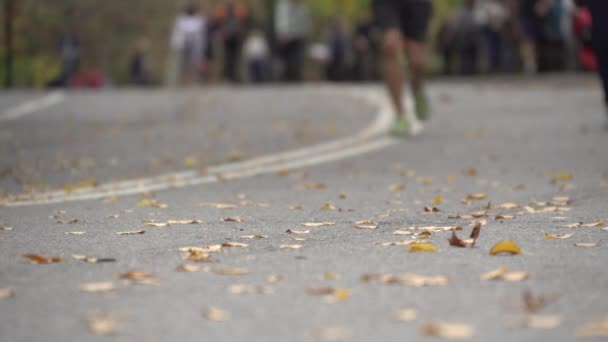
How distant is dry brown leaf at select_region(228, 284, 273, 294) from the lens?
4.74 meters

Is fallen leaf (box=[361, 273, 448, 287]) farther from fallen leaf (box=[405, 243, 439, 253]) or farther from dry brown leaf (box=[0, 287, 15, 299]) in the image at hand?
dry brown leaf (box=[0, 287, 15, 299])

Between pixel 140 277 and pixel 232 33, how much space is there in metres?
25.2

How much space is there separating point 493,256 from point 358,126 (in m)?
9.48

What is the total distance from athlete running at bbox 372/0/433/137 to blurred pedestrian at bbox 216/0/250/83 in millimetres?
16568

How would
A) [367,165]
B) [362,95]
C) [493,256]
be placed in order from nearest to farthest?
[493,256] < [367,165] < [362,95]

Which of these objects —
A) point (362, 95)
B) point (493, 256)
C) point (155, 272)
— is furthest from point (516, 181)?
point (362, 95)

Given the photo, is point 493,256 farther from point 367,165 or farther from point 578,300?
point 367,165

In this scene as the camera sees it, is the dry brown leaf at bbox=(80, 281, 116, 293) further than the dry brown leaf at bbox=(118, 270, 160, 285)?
No

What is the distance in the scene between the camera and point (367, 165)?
10586 mm

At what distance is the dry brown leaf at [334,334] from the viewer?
157 inches

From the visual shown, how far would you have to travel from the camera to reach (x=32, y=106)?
20203 mm

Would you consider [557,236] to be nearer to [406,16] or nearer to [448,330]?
[448,330]

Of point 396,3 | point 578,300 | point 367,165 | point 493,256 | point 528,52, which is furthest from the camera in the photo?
point 528,52

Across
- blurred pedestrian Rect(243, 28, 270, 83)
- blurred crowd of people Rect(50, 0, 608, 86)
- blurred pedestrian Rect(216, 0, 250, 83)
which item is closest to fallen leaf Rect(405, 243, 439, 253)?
blurred crowd of people Rect(50, 0, 608, 86)
